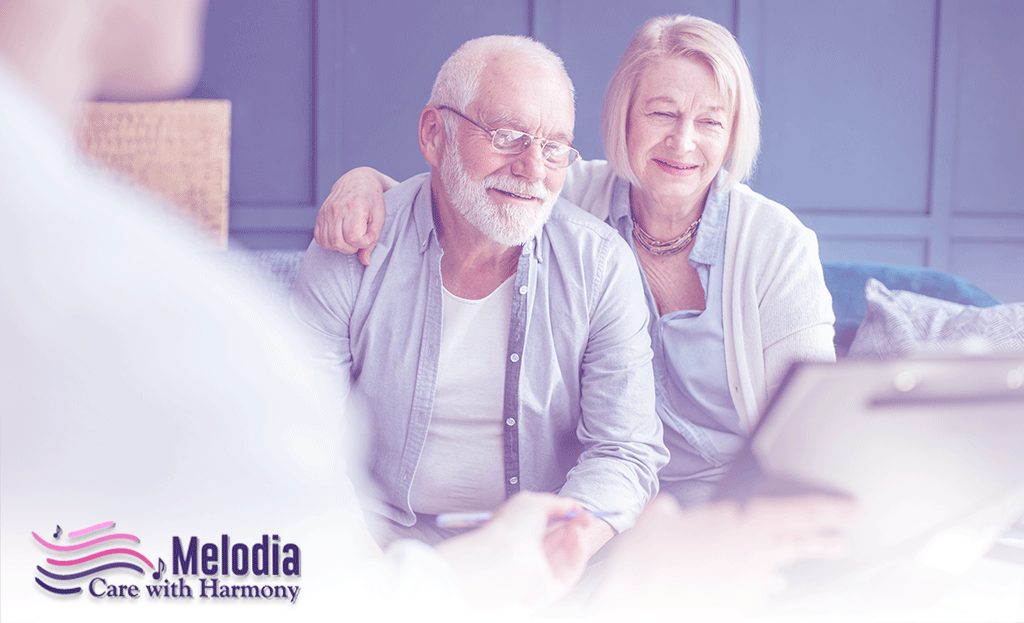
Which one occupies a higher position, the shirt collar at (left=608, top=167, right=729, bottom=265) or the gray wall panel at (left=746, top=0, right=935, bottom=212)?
the gray wall panel at (left=746, top=0, right=935, bottom=212)

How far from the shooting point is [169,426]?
30 cm

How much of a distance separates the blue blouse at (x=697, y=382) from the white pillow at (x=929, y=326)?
49 centimetres

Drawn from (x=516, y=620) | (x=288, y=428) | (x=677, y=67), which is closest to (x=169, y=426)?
Result: (x=288, y=428)

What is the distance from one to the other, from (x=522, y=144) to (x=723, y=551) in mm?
842

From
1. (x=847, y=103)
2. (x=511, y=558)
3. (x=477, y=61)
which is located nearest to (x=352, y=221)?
(x=477, y=61)

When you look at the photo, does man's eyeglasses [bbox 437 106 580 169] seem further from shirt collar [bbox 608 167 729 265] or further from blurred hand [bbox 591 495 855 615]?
blurred hand [bbox 591 495 855 615]

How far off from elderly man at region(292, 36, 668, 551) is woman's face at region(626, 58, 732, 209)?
0.24 m

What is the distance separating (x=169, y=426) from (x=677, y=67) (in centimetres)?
127

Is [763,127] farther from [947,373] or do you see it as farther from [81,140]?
[81,140]

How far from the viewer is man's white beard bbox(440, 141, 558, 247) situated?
3.97 ft

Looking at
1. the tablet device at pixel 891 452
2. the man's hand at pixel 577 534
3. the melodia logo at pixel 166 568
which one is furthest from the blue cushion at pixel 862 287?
the melodia logo at pixel 166 568

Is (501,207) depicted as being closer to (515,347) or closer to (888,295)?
(515,347)

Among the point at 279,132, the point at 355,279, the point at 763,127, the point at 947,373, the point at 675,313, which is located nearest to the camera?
the point at 947,373

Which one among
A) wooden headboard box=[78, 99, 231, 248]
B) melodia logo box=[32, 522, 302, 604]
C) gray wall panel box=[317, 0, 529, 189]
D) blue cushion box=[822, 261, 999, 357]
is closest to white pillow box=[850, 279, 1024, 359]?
blue cushion box=[822, 261, 999, 357]
